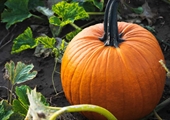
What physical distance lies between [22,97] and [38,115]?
1.66 feet

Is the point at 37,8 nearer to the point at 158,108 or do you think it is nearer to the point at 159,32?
the point at 159,32

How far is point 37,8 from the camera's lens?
3.29m

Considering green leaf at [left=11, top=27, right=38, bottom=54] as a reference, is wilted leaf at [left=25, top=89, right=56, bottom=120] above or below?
above

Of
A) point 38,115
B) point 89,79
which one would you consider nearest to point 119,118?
point 89,79

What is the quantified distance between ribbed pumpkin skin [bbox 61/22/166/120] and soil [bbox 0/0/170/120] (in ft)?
0.70

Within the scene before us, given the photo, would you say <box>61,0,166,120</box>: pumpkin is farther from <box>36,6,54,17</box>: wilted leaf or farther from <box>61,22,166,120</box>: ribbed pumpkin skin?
<box>36,6,54,17</box>: wilted leaf

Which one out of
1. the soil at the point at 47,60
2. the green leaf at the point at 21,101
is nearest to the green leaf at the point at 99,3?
the soil at the point at 47,60

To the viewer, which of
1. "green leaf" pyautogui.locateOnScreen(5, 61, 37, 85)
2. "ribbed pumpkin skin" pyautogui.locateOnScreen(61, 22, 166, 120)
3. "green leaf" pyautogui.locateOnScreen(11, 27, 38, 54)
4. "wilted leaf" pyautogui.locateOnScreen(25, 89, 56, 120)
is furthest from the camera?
"green leaf" pyautogui.locateOnScreen(11, 27, 38, 54)

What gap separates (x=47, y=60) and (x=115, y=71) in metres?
1.04

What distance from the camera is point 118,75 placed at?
79.4 inches

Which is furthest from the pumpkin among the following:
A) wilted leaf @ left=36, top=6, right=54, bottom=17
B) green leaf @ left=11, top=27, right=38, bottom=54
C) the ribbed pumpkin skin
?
wilted leaf @ left=36, top=6, right=54, bottom=17

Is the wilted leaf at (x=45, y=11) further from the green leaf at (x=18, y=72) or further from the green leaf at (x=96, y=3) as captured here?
the green leaf at (x=18, y=72)

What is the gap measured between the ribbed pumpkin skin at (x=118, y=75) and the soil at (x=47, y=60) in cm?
21

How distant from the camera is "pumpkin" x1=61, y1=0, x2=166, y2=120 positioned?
2029 mm
